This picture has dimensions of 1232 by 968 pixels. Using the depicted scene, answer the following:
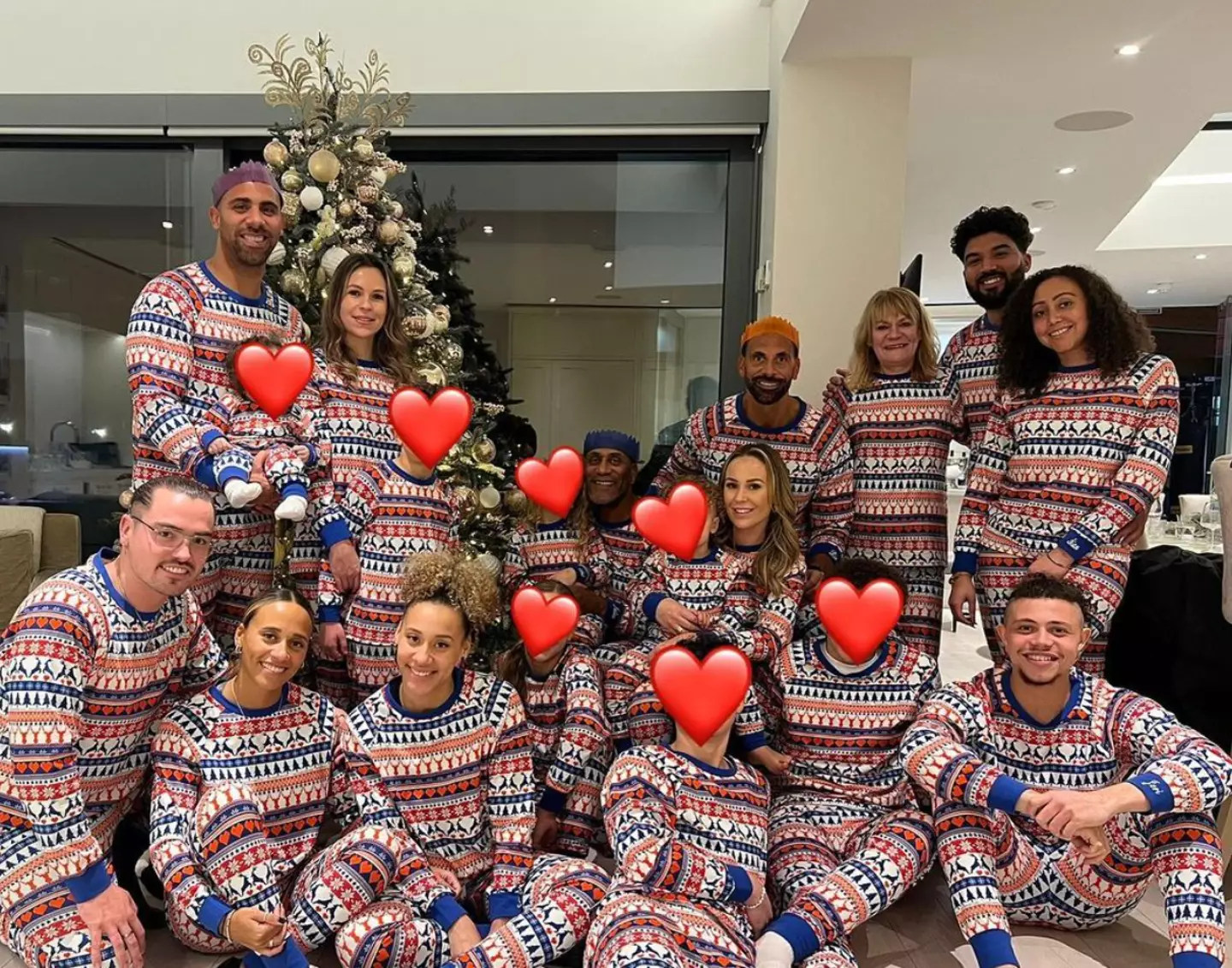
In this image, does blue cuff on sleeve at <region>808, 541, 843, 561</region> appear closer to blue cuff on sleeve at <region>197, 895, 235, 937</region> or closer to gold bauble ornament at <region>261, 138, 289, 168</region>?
blue cuff on sleeve at <region>197, 895, 235, 937</region>

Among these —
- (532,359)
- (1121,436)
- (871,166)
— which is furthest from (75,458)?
(1121,436)

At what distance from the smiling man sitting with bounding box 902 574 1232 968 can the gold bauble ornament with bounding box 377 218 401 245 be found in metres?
2.53

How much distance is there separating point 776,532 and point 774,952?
1140 millimetres

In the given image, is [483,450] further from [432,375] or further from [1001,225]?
[1001,225]

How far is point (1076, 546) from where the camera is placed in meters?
2.50

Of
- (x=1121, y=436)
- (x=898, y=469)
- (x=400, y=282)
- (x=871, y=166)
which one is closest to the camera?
(x=1121, y=436)

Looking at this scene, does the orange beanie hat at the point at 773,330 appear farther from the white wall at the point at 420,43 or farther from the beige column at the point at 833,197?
the white wall at the point at 420,43

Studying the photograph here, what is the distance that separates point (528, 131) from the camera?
432cm

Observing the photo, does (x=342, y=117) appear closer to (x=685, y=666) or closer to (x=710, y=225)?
(x=710, y=225)

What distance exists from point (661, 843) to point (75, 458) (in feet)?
14.5

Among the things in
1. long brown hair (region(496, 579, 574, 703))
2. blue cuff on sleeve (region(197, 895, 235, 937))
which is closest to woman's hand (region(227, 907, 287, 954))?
blue cuff on sleeve (region(197, 895, 235, 937))

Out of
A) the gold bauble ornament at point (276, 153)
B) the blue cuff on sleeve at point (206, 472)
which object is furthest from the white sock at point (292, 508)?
the gold bauble ornament at point (276, 153)

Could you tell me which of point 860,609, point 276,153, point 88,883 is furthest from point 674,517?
point 276,153

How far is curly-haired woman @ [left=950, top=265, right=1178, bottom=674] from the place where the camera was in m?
2.51
